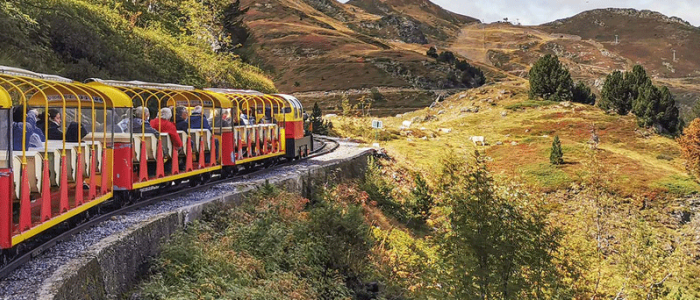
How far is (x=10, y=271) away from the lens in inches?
327

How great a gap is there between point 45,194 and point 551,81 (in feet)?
224

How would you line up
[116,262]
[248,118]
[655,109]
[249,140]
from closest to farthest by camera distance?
[116,262]
[249,140]
[248,118]
[655,109]

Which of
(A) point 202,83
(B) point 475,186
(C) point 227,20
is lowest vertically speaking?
(B) point 475,186

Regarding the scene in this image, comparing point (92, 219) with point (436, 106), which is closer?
point (92, 219)

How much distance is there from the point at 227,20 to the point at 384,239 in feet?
Answer: 131

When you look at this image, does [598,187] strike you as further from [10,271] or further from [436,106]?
[436,106]

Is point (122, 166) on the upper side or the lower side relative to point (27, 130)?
lower

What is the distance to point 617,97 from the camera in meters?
63.8

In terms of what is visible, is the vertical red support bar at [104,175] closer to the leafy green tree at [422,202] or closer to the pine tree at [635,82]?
the leafy green tree at [422,202]

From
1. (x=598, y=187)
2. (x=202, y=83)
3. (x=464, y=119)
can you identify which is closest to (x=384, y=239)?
(x=598, y=187)

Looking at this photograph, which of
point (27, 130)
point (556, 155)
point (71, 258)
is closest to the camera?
point (71, 258)

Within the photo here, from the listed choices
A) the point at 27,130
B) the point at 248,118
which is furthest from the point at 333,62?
the point at 27,130

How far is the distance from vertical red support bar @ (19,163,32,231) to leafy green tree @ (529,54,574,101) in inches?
2658

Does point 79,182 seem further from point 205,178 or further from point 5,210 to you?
point 205,178
